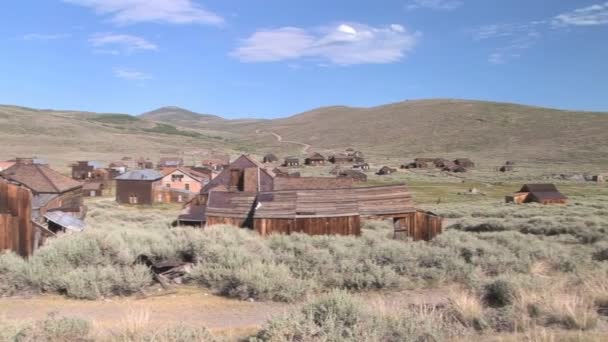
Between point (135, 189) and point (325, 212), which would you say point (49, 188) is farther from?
point (325, 212)

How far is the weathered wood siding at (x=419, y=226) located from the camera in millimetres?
21578

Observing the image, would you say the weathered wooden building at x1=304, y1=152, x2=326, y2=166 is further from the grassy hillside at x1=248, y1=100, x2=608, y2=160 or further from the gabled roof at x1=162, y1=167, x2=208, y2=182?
the gabled roof at x1=162, y1=167, x2=208, y2=182

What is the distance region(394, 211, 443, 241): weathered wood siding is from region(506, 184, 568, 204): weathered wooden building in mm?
25899

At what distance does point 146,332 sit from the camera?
23.6 feet

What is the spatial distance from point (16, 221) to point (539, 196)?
41.0 metres

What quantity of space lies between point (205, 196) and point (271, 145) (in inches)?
5008

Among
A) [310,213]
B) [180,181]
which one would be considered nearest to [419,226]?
[310,213]

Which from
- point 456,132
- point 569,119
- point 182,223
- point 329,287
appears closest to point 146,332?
point 329,287

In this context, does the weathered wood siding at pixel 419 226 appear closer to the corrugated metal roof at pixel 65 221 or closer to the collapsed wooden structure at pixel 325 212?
the collapsed wooden structure at pixel 325 212

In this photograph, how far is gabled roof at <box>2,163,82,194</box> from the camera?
33.2 meters

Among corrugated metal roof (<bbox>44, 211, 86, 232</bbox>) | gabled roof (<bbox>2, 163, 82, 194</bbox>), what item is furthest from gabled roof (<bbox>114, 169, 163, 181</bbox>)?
corrugated metal roof (<bbox>44, 211, 86, 232</bbox>)

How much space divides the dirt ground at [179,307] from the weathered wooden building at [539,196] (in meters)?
34.7

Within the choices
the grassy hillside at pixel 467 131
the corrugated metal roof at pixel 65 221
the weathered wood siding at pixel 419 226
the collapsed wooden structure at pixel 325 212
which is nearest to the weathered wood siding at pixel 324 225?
the collapsed wooden structure at pixel 325 212

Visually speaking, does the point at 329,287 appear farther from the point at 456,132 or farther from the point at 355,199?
the point at 456,132
